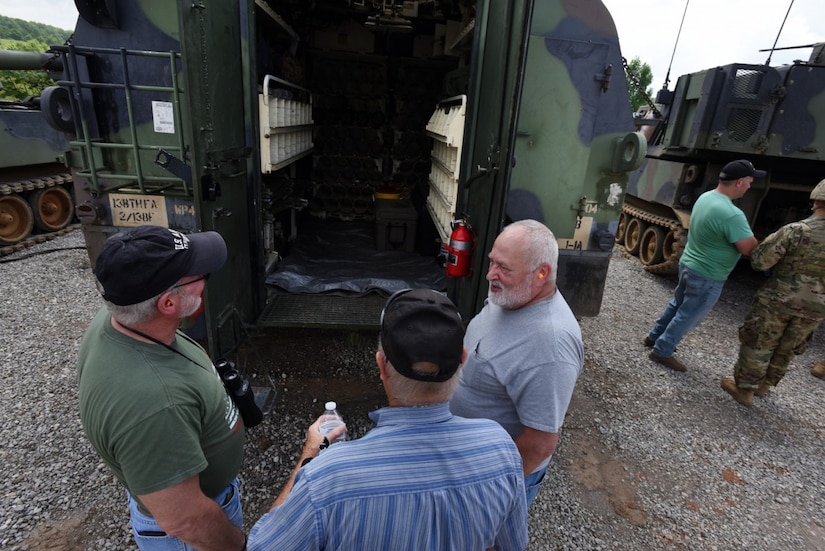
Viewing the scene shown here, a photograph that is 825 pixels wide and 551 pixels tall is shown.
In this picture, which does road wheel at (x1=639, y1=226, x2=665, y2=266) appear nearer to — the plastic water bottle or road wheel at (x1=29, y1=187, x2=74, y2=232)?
the plastic water bottle

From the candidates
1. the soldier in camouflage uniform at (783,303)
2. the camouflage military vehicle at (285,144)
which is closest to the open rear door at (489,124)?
the camouflage military vehicle at (285,144)

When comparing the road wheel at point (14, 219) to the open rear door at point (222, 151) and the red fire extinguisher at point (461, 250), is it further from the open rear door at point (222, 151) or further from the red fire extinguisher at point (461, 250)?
the red fire extinguisher at point (461, 250)

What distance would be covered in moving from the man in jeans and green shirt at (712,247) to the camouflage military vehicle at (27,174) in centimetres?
865

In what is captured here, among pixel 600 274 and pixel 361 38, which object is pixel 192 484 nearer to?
pixel 600 274

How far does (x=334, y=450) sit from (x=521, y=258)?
1085 millimetres

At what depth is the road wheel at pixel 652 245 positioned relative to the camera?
7586mm

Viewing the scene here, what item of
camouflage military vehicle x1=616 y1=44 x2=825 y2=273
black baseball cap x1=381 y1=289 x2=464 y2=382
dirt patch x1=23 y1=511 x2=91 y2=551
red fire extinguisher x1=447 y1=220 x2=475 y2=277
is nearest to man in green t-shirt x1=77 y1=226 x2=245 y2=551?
black baseball cap x1=381 y1=289 x2=464 y2=382

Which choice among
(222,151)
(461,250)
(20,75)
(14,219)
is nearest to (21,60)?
(14,219)

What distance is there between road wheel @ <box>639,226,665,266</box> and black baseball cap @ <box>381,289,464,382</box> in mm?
7445

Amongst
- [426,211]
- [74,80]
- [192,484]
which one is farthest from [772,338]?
[74,80]

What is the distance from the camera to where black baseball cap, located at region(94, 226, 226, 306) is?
133cm

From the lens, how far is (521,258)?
6.11 feet

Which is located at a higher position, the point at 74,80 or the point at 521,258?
the point at 74,80

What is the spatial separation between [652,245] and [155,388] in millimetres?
8167
